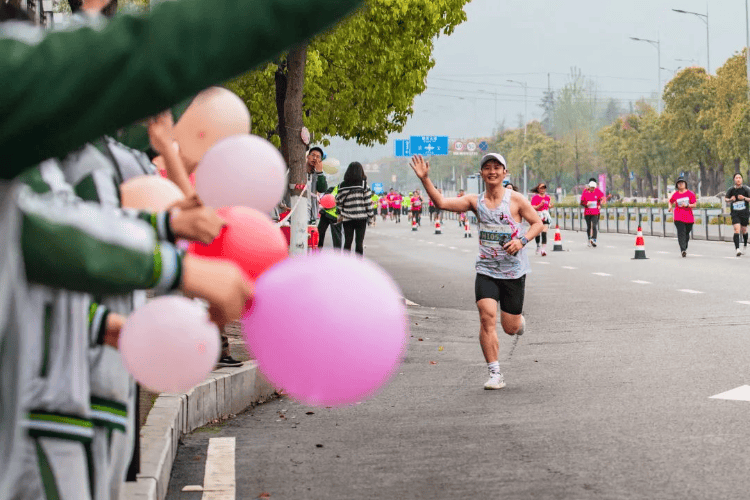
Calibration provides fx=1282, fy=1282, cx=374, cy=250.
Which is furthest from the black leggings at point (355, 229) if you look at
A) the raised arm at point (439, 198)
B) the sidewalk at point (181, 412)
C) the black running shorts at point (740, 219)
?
the black running shorts at point (740, 219)

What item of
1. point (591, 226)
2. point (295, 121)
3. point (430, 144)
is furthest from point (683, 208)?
point (430, 144)

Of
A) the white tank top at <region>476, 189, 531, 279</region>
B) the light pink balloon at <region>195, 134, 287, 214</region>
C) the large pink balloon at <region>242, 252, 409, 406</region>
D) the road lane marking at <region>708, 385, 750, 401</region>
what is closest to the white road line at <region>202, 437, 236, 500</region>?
the white tank top at <region>476, 189, 531, 279</region>

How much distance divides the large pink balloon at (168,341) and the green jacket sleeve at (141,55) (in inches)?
16.3

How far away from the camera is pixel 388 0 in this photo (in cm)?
2070

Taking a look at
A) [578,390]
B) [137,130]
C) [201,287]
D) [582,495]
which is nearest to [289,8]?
[201,287]

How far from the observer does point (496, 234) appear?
9.70 metres

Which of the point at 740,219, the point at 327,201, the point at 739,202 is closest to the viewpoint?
the point at 327,201

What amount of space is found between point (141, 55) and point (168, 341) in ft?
1.71

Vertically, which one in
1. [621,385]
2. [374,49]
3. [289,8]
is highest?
[374,49]

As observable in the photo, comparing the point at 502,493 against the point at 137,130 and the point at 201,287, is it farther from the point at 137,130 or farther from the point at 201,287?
the point at 201,287

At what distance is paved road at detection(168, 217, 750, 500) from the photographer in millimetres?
5992

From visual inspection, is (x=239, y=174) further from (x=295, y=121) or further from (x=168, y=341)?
(x=295, y=121)

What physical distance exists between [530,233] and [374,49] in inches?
502

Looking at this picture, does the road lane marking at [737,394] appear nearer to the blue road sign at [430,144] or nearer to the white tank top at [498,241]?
the white tank top at [498,241]
